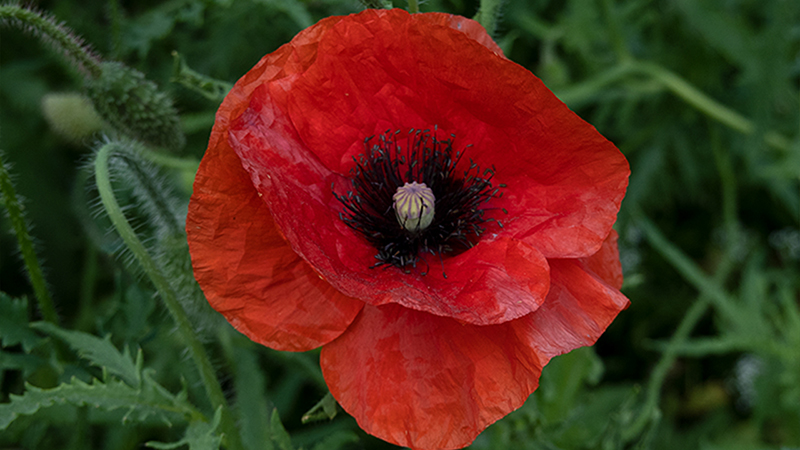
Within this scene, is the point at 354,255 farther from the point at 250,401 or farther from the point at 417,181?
the point at 250,401

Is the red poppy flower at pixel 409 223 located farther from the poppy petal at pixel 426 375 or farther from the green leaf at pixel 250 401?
the green leaf at pixel 250 401

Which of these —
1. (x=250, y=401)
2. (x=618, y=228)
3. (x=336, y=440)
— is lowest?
(x=618, y=228)

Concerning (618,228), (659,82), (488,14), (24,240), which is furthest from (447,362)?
(659,82)

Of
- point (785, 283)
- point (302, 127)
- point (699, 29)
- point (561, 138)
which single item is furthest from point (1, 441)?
point (785, 283)

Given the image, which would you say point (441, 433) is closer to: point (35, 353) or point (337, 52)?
point (337, 52)

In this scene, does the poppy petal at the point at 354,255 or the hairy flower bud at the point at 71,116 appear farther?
the hairy flower bud at the point at 71,116

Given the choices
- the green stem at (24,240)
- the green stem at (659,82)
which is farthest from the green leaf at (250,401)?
the green stem at (659,82)
